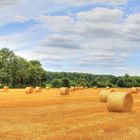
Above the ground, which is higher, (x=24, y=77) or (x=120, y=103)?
(x=24, y=77)

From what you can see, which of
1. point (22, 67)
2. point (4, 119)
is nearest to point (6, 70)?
point (22, 67)

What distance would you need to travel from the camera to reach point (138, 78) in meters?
136

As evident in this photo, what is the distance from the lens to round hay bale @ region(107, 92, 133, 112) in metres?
24.4

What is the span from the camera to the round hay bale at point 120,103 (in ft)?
80.0

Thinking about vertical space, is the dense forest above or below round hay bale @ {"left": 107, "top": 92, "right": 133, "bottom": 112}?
above

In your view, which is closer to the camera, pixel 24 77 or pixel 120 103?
pixel 120 103

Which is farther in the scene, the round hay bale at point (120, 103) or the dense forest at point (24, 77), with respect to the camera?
the dense forest at point (24, 77)

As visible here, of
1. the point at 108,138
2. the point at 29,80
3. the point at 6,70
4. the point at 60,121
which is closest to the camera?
the point at 108,138

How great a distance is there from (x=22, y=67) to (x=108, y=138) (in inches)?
4369

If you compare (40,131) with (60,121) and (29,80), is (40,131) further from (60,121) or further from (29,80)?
(29,80)

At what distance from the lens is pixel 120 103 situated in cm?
2438

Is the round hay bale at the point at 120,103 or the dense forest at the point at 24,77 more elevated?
the dense forest at the point at 24,77

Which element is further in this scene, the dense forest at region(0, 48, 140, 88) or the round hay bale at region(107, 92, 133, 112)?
the dense forest at region(0, 48, 140, 88)

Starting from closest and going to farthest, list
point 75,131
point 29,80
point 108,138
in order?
point 108,138 → point 75,131 → point 29,80
